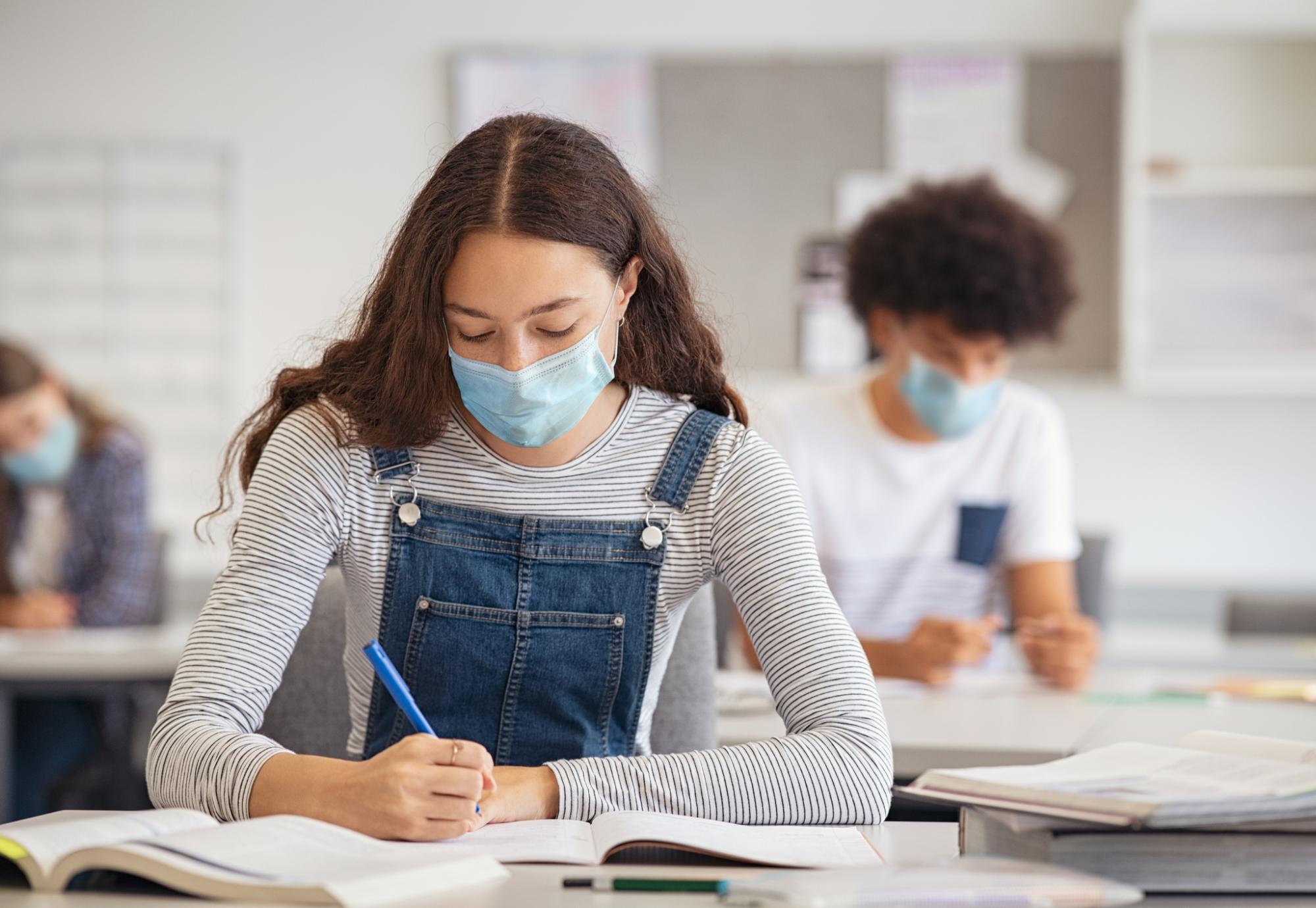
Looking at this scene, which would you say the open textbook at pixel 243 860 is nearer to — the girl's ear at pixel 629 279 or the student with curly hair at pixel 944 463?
the girl's ear at pixel 629 279

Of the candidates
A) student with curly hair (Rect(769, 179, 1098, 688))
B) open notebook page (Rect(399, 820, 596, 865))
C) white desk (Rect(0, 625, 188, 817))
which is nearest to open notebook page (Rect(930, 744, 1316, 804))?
open notebook page (Rect(399, 820, 596, 865))

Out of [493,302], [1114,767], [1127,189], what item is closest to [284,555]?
[493,302]

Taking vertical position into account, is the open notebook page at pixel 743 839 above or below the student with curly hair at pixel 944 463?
below

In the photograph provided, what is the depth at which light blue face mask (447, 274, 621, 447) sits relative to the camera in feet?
4.05

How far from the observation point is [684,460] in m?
1.31

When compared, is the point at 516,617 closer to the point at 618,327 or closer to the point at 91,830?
the point at 618,327

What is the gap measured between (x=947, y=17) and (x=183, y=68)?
2068 mm

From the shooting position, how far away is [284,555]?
1.21 meters

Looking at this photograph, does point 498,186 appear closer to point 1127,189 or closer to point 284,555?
point 284,555

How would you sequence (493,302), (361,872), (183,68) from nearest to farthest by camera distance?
(361,872) → (493,302) → (183,68)

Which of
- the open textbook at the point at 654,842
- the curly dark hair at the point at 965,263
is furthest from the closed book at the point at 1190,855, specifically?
the curly dark hair at the point at 965,263

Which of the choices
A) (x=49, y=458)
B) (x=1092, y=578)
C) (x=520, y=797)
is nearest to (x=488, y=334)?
(x=520, y=797)

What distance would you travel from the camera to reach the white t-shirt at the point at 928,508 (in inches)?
87.7

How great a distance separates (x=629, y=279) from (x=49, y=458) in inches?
84.5
